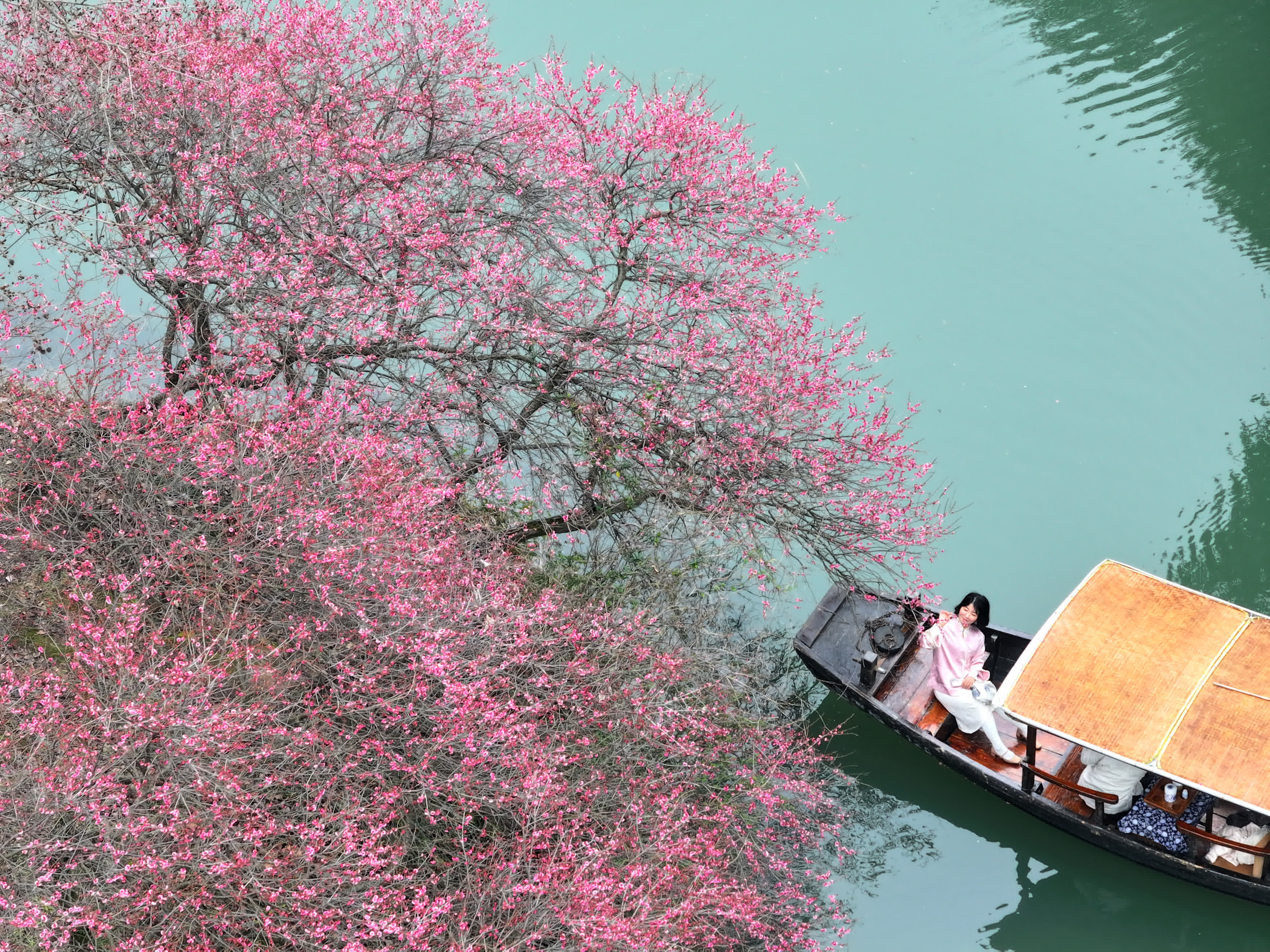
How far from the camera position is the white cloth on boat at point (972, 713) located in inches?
352

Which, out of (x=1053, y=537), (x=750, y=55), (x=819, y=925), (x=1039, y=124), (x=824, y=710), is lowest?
(x=819, y=925)

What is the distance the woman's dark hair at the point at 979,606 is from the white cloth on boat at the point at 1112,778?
1240mm

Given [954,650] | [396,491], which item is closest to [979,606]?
[954,650]

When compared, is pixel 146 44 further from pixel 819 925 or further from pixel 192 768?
pixel 819 925

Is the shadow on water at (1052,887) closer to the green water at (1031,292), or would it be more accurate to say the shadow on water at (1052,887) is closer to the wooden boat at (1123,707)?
the green water at (1031,292)

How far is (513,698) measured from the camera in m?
Result: 7.03

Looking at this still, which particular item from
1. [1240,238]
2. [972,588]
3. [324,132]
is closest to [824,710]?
→ [972,588]

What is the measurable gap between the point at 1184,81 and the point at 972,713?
32.4 feet

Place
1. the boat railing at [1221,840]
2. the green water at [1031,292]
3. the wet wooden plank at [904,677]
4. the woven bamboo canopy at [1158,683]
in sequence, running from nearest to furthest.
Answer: the woven bamboo canopy at [1158,683] → the boat railing at [1221,840] → the wet wooden plank at [904,677] → the green water at [1031,292]

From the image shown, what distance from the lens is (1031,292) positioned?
12570 mm

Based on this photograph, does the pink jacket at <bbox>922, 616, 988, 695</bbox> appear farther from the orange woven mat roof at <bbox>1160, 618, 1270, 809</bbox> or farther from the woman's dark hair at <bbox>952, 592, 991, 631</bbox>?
the orange woven mat roof at <bbox>1160, 618, 1270, 809</bbox>

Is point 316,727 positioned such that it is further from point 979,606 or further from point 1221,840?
point 1221,840

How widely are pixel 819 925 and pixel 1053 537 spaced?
459 cm

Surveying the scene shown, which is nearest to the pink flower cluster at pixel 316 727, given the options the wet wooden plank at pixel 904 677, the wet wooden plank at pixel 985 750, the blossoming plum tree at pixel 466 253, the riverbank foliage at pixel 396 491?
the riverbank foliage at pixel 396 491
